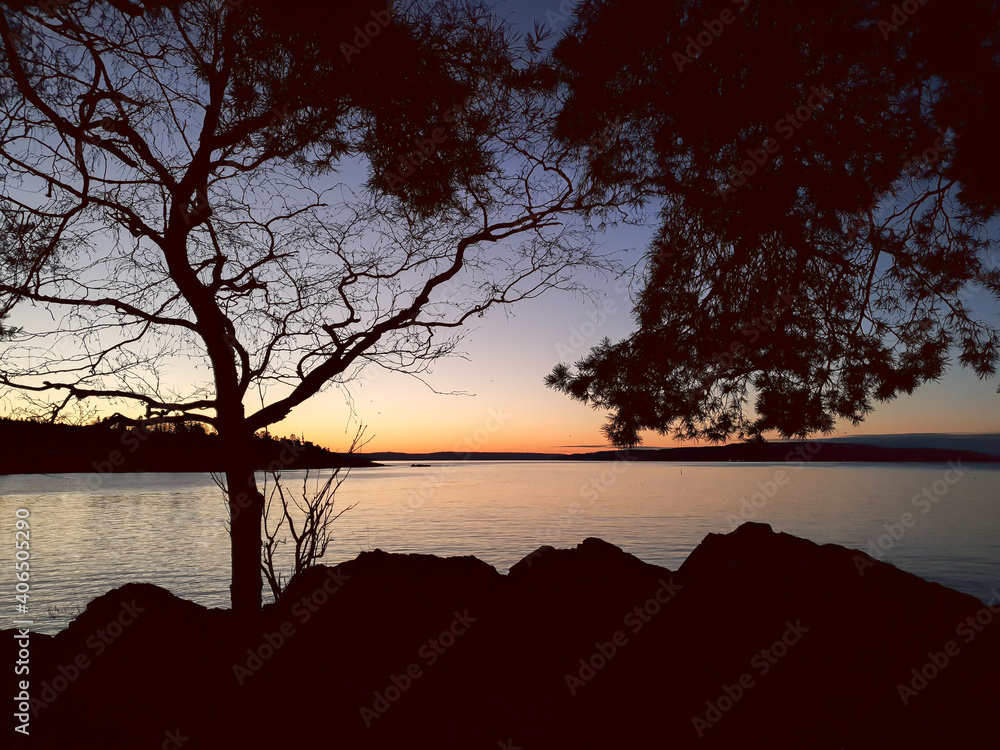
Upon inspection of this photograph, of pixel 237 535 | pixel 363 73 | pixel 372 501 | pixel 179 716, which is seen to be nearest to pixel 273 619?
pixel 179 716

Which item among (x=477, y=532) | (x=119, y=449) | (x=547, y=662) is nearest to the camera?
(x=547, y=662)

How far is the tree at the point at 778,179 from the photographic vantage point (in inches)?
165

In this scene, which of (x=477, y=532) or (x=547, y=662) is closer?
(x=547, y=662)

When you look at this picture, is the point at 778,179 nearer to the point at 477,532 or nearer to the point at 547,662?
the point at 547,662

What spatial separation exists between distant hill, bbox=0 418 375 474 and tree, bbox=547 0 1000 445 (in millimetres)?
2549

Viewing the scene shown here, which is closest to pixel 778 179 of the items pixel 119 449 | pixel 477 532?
pixel 119 449

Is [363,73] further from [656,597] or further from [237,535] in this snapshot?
[656,597]

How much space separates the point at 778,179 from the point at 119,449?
555 cm

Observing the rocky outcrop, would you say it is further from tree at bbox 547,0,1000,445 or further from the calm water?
the calm water

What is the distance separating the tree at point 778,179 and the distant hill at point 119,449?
2.55 metres

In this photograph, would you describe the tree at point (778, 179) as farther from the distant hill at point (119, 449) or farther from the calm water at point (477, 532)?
the calm water at point (477, 532)

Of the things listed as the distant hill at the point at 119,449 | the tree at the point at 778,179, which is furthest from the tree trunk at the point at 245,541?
the tree at the point at 778,179

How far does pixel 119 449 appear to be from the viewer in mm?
4711

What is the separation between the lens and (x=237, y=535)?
16.1 feet
